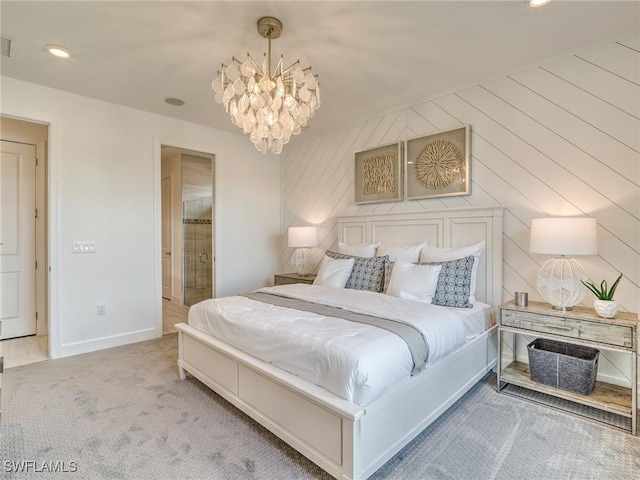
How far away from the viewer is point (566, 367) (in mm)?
2311

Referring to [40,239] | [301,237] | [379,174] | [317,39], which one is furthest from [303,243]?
[40,239]

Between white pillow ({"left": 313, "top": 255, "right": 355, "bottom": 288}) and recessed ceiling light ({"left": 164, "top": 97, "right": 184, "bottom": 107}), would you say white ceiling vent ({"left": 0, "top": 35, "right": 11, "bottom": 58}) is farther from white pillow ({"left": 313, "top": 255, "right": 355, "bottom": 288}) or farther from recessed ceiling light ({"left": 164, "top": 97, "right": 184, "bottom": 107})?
white pillow ({"left": 313, "top": 255, "right": 355, "bottom": 288})

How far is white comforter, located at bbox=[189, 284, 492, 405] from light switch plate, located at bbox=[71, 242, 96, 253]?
5.39 ft

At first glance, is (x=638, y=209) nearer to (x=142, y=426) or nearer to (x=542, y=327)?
(x=542, y=327)

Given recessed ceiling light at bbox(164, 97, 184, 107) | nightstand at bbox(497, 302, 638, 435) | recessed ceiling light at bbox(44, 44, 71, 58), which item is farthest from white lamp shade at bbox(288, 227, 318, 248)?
recessed ceiling light at bbox(44, 44, 71, 58)

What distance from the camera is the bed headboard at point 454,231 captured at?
2.95 metres

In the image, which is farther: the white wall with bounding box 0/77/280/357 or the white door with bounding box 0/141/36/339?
the white door with bounding box 0/141/36/339

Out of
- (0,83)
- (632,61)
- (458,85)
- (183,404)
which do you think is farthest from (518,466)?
(0,83)

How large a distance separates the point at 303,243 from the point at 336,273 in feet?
3.39

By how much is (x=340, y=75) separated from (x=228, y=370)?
8.79ft

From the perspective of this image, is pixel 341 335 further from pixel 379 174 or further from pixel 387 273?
pixel 379 174

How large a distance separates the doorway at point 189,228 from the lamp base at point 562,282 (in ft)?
15.8

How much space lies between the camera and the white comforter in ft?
5.20

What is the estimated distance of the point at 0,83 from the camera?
295 cm
